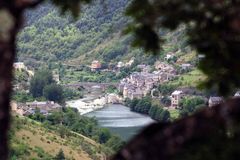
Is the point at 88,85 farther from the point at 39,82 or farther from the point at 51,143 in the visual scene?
the point at 51,143

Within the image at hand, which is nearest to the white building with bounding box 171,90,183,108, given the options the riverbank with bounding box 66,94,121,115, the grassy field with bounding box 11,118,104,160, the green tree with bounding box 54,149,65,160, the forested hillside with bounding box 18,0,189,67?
the riverbank with bounding box 66,94,121,115

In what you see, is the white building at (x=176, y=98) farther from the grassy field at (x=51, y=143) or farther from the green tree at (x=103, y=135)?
the grassy field at (x=51, y=143)

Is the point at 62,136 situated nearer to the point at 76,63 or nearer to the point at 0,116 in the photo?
the point at 0,116

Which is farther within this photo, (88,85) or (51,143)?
(88,85)

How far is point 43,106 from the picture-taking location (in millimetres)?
52594

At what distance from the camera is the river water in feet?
148

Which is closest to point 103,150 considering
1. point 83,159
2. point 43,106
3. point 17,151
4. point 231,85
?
point 83,159

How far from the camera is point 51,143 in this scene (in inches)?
1507

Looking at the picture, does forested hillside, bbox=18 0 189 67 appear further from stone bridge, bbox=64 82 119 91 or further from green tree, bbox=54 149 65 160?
green tree, bbox=54 149 65 160

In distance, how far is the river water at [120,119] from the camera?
4525cm

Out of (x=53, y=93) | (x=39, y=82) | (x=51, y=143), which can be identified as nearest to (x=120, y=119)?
(x=53, y=93)

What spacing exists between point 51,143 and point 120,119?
14246 mm

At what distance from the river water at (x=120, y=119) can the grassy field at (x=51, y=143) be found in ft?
10.1

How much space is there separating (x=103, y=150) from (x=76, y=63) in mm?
49400
